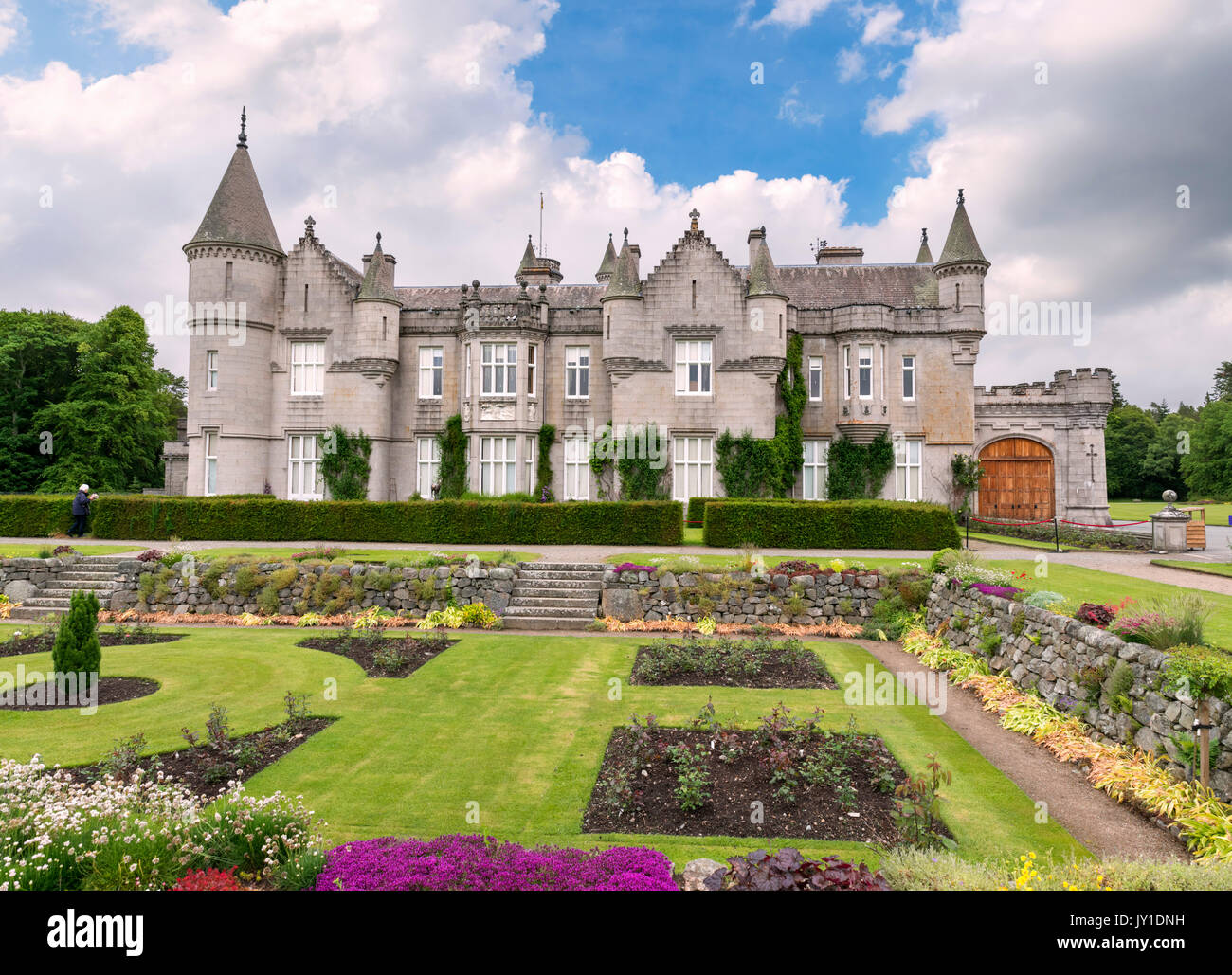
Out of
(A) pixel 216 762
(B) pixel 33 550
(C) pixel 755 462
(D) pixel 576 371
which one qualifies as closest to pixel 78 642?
(A) pixel 216 762

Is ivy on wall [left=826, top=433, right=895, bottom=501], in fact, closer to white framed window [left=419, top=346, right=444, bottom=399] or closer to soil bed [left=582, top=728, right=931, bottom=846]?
white framed window [left=419, top=346, right=444, bottom=399]

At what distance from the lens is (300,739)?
8828 millimetres

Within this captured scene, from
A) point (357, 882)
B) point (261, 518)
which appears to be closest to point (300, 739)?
point (357, 882)

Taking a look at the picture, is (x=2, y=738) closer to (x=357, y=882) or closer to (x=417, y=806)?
(x=417, y=806)

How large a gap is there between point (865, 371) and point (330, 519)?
2507 cm

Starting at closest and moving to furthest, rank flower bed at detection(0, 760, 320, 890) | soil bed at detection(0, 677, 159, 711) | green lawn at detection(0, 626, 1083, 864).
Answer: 1. flower bed at detection(0, 760, 320, 890)
2. green lawn at detection(0, 626, 1083, 864)
3. soil bed at detection(0, 677, 159, 711)

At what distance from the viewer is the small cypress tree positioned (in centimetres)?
1042

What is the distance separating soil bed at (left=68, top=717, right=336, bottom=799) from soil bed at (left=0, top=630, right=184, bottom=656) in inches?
248

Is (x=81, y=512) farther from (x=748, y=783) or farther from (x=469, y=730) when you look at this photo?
(x=748, y=783)

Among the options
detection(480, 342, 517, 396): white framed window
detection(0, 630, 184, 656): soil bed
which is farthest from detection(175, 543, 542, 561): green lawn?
detection(480, 342, 517, 396): white framed window

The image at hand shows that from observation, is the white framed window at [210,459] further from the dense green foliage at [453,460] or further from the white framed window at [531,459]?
the white framed window at [531,459]

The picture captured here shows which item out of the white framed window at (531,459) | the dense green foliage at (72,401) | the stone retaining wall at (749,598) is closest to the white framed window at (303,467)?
the white framed window at (531,459)

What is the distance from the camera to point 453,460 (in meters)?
33.5

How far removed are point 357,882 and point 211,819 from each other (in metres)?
1.73
